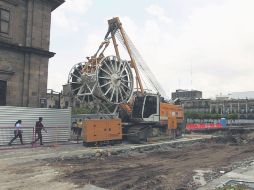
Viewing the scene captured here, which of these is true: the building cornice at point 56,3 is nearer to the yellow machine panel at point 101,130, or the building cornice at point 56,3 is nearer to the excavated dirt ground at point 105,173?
the yellow machine panel at point 101,130

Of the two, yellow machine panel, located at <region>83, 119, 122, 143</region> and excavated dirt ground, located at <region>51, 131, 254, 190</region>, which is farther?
yellow machine panel, located at <region>83, 119, 122, 143</region>

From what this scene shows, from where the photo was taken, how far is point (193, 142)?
2930 cm

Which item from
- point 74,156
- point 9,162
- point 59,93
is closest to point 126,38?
point 59,93

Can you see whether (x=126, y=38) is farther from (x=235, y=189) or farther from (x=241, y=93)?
(x=241, y=93)

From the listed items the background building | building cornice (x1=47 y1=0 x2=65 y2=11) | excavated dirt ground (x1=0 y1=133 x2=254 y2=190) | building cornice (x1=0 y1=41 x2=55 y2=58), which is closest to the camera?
excavated dirt ground (x1=0 y1=133 x2=254 y2=190)

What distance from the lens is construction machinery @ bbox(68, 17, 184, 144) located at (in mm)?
23359

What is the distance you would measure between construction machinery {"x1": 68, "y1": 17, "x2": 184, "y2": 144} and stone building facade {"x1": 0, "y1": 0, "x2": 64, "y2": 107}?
271cm

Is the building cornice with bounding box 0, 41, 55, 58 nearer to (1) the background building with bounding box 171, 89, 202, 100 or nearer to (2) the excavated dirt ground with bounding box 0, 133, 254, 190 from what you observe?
(2) the excavated dirt ground with bounding box 0, 133, 254, 190

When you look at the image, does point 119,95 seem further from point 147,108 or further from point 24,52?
point 24,52

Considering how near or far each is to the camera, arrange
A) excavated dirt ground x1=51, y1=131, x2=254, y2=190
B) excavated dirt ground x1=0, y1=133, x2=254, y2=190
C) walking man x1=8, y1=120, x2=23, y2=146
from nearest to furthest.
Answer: excavated dirt ground x1=0, y1=133, x2=254, y2=190 < excavated dirt ground x1=51, y1=131, x2=254, y2=190 < walking man x1=8, y1=120, x2=23, y2=146

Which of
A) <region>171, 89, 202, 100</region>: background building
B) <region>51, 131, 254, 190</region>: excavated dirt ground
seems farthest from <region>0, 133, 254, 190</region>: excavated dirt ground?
<region>171, 89, 202, 100</region>: background building

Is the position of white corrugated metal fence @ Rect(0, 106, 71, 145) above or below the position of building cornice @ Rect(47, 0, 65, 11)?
below

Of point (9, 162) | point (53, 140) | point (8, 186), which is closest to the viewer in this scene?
point (8, 186)

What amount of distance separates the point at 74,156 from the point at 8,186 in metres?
6.57
